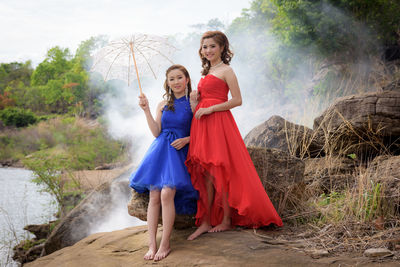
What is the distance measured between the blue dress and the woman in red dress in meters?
0.09

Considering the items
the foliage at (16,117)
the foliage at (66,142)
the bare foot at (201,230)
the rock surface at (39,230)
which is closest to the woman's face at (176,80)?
the bare foot at (201,230)

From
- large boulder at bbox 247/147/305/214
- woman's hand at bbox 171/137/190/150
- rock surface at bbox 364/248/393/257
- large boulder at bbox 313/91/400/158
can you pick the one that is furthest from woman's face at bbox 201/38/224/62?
large boulder at bbox 313/91/400/158

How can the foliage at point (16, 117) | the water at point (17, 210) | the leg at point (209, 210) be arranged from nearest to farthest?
the leg at point (209, 210) → the water at point (17, 210) → the foliage at point (16, 117)

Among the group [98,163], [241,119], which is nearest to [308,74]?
[241,119]

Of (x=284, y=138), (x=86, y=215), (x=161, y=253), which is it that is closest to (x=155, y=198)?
(x=161, y=253)

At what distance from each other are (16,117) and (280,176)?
1759 cm

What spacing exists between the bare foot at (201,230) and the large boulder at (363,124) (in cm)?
257

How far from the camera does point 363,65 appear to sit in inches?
413

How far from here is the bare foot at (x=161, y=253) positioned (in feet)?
9.34

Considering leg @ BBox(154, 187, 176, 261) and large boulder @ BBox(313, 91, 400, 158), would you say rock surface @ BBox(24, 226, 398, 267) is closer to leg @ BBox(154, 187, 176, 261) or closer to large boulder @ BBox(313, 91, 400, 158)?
leg @ BBox(154, 187, 176, 261)

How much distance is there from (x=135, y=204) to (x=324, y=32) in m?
8.74

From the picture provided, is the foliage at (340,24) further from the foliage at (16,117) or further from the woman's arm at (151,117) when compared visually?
the foliage at (16,117)

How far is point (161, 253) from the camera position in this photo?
287cm

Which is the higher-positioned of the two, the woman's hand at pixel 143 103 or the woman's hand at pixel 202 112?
the woman's hand at pixel 143 103
